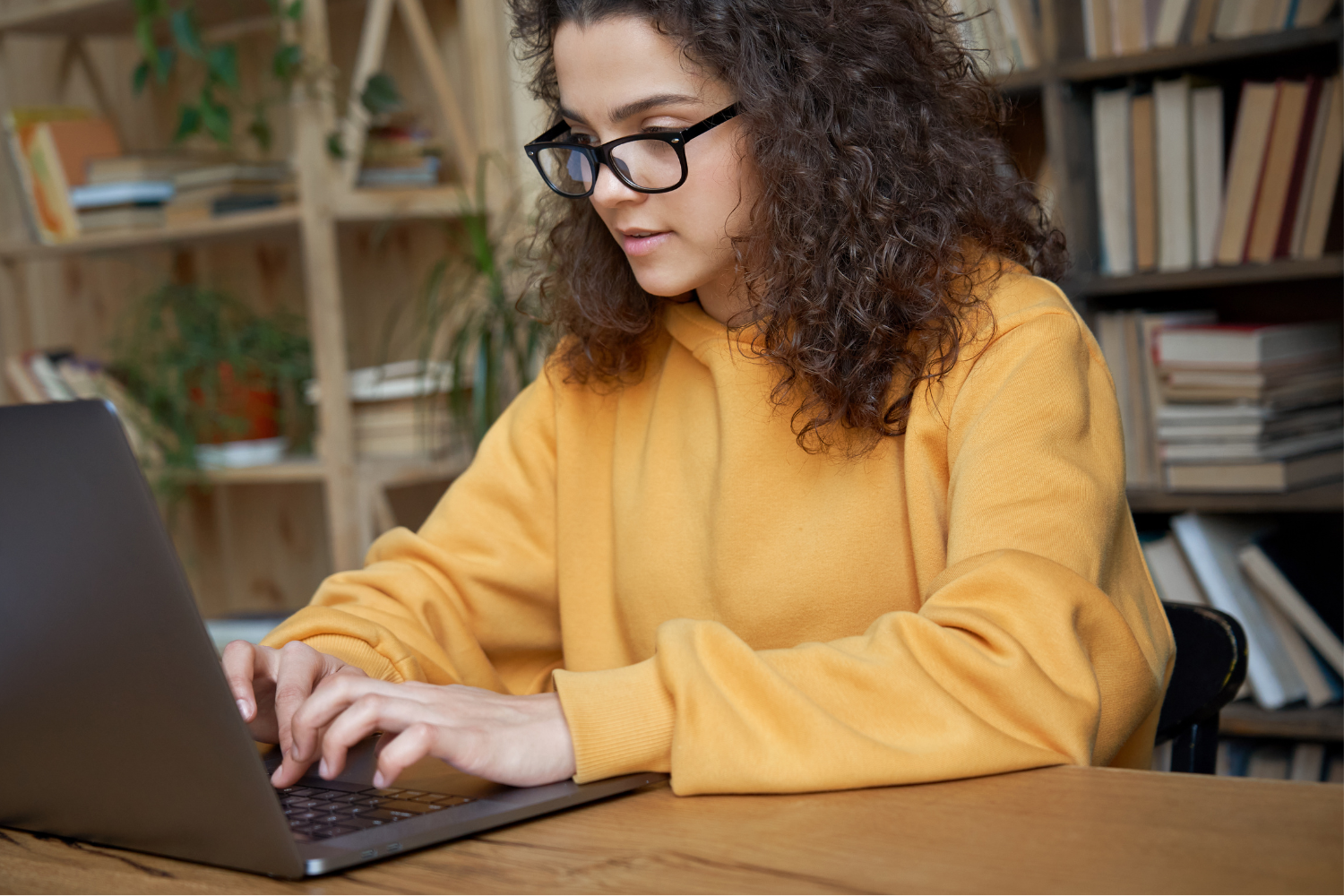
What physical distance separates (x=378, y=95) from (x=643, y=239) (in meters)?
1.42

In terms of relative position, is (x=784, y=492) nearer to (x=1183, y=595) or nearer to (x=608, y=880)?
(x=608, y=880)

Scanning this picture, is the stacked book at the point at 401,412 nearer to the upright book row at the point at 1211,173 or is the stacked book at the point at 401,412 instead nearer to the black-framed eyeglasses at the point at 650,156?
the upright book row at the point at 1211,173

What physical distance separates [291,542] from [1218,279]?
213 cm

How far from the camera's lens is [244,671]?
0.93 metres

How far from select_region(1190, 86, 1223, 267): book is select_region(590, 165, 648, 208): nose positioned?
1286mm

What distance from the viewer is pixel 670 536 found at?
120 centimetres

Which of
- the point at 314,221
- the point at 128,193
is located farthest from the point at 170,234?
the point at 314,221

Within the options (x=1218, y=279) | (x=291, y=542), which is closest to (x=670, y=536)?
(x=1218, y=279)

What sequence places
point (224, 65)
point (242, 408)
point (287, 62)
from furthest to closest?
point (242, 408), point (224, 65), point (287, 62)

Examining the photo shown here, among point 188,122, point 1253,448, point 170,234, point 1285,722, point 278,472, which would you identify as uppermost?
point 188,122

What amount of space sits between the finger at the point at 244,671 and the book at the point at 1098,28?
168 cm

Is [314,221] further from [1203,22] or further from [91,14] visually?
[1203,22]

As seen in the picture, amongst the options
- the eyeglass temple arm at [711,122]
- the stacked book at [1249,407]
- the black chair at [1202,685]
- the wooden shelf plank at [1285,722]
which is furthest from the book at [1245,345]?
the eyeglass temple arm at [711,122]

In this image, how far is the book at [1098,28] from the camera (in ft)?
6.79
